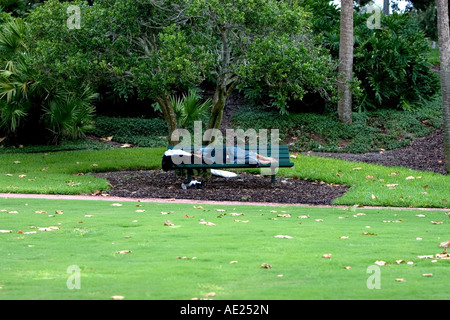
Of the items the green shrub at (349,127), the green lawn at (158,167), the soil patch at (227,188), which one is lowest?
the soil patch at (227,188)

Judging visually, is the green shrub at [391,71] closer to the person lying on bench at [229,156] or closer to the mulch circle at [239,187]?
the mulch circle at [239,187]

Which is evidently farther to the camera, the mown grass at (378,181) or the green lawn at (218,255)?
the mown grass at (378,181)

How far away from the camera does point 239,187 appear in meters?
13.5

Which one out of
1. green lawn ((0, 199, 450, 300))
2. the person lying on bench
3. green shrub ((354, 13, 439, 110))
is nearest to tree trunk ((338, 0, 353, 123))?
green shrub ((354, 13, 439, 110))

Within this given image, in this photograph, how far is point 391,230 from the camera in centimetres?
804

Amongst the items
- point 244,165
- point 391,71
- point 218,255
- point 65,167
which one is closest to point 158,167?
point 65,167

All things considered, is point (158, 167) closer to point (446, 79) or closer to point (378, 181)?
point (378, 181)

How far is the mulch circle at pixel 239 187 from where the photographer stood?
12203 millimetres

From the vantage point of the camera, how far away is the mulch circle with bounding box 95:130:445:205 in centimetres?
1220

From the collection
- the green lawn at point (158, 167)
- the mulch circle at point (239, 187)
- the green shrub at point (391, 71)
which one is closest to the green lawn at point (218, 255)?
the green lawn at point (158, 167)

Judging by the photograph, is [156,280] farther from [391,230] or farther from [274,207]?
[274,207]

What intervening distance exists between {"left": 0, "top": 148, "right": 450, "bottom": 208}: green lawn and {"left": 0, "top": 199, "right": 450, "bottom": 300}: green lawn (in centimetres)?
199

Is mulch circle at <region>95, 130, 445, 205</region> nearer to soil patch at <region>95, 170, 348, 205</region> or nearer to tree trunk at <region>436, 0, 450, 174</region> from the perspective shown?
soil patch at <region>95, 170, 348, 205</region>

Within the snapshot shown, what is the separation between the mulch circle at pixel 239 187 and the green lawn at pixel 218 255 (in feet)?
7.77
